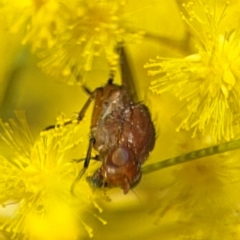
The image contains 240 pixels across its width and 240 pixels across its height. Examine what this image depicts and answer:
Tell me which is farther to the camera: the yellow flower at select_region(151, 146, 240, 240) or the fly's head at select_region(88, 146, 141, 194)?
the yellow flower at select_region(151, 146, 240, 240)

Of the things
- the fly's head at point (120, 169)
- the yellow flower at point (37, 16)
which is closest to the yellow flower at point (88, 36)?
the yellow flower at point (37, 16)

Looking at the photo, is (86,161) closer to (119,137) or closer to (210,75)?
(119,137)

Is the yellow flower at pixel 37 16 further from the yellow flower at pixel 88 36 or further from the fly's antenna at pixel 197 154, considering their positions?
the fly's antenna at pixel 197 154

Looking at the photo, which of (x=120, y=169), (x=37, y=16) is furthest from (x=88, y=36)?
(x=120, y=169)

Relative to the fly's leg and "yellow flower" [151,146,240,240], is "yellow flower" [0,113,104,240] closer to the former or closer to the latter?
the fly's leg

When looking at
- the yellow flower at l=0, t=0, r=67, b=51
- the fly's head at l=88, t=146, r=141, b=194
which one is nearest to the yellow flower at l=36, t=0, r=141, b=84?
the yellow flower at l=0, t=0, r=67, b=51

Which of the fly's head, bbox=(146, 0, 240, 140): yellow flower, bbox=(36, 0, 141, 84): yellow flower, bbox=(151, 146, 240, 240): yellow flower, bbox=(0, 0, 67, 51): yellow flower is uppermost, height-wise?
bbox=(0, 0, 67, 51): yellow flower
